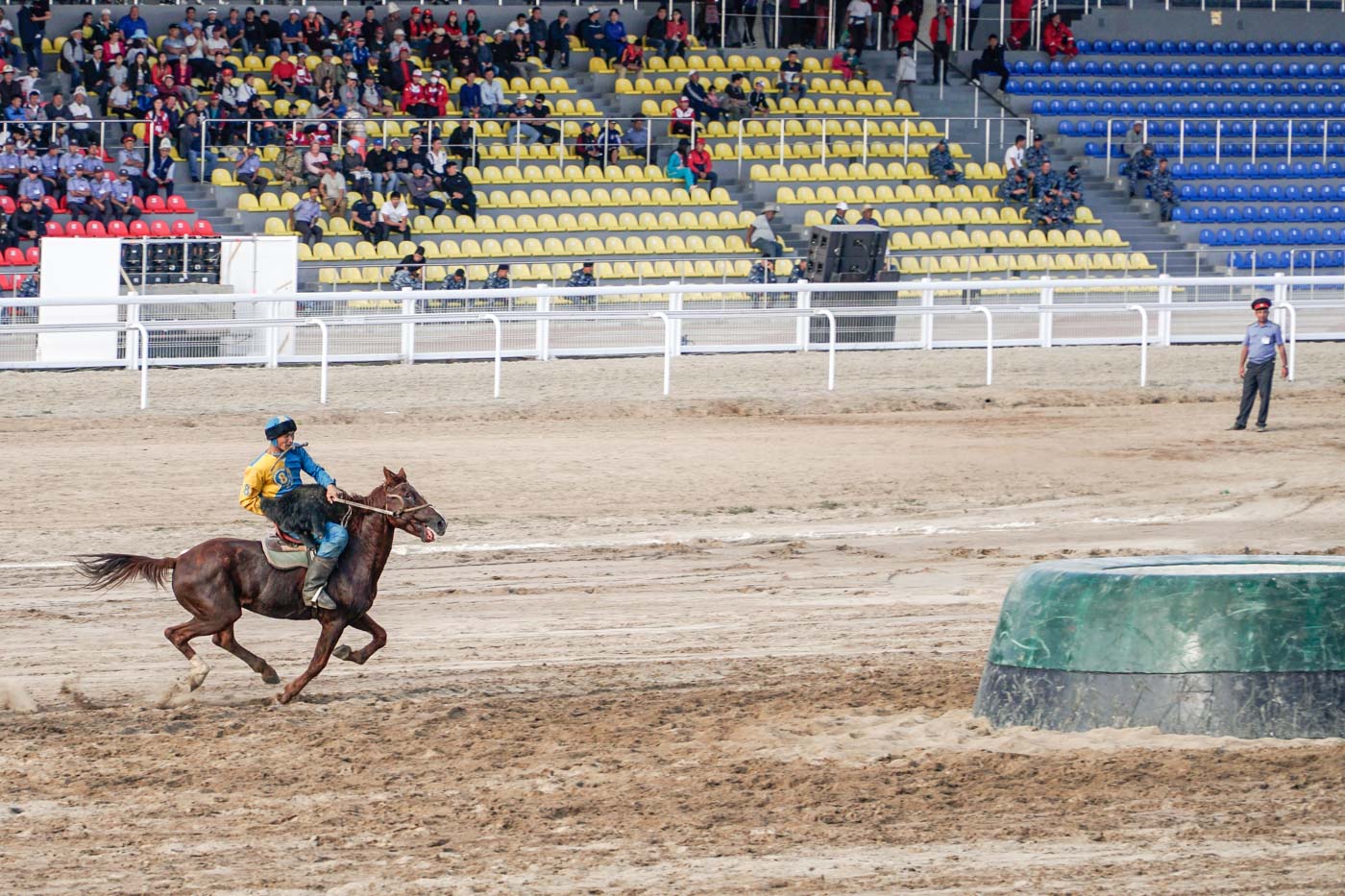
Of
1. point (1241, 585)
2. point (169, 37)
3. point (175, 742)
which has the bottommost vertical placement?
point (175, 742)

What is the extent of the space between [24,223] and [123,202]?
178 cm

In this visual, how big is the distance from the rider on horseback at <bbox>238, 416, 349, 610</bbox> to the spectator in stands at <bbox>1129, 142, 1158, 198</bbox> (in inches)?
1122

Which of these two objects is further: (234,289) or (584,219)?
(584,219)

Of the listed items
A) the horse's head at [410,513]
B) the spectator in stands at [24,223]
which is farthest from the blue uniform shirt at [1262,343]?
the spectator in stands at [24,223]

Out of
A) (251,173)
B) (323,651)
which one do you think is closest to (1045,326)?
(251,173)

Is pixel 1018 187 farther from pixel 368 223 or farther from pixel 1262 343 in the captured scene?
pixel 1262 343

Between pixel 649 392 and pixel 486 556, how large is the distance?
8066 mm

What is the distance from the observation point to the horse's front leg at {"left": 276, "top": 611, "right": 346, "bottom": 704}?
9375 mm

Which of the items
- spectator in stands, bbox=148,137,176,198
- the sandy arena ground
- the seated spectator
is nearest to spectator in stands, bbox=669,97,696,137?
the seated spectator

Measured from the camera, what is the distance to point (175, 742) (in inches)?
343

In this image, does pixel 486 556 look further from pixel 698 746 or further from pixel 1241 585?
pixel 1241 585

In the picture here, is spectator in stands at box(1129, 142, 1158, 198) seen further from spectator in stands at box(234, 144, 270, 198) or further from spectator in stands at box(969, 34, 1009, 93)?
spectator in stands at box(234, 144, 270, 198)

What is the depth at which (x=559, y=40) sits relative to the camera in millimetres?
34625

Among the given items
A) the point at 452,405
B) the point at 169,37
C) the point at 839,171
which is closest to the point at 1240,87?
the point at 839,171
